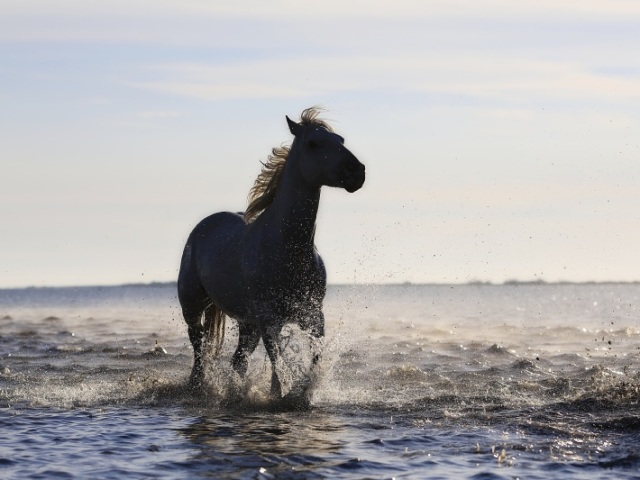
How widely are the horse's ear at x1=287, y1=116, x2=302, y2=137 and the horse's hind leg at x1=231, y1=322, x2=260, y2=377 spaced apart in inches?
109

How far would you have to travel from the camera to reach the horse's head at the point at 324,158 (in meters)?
10.1

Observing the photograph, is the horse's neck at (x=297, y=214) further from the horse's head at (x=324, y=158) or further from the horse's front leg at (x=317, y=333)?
the horse's front leg at (x=317, y=333)

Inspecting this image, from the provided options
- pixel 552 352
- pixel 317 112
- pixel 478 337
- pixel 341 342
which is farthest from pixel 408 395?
pixel 478 337

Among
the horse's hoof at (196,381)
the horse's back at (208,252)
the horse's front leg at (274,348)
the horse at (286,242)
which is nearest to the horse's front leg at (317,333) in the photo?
the horse at (286,242)

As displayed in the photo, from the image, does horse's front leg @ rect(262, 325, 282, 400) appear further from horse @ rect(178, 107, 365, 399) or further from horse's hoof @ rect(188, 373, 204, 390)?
horse's hoof @ rect(188, 373, 204, 390)

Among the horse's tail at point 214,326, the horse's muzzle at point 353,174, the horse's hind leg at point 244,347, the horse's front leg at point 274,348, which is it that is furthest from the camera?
the horse's tail at point 214,326

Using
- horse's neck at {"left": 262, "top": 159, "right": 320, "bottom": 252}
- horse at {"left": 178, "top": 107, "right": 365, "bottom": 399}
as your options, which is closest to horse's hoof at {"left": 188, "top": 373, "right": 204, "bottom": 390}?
horse at {"left": 178, "top": 107, "right": 365, "bottom": 399}

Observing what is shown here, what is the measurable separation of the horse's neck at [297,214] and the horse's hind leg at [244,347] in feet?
6.76

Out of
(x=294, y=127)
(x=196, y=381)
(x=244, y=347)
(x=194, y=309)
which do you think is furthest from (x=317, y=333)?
(x=194, y=309)

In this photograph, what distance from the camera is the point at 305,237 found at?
35.2 ft

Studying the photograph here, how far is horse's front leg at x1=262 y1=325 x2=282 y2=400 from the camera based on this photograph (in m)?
10.8

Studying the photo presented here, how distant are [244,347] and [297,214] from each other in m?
2.56

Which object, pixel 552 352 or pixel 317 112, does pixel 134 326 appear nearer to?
pixel 552 352

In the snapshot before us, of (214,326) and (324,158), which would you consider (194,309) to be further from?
(324,158)
